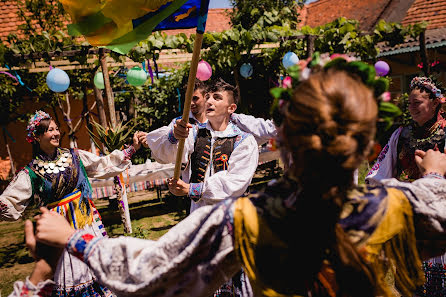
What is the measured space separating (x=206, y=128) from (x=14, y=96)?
8.07m

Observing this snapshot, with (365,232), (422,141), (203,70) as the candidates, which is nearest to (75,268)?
(365,232)

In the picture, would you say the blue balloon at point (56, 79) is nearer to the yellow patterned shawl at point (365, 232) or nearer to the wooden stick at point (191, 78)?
the wooden stick at point (191, 78)

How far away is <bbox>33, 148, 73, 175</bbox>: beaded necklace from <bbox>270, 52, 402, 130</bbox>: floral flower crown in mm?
2360

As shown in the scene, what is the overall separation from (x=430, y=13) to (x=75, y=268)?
1494 cm

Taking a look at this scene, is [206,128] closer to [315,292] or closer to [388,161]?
[388,161]

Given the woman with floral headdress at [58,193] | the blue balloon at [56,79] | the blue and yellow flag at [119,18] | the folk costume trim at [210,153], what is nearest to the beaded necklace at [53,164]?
the woman with floral headdress at [58,193]

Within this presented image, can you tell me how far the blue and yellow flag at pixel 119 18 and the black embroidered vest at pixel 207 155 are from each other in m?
0.98

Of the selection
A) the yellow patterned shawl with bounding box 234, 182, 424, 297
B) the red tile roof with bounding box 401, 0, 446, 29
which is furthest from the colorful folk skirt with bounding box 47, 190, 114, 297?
the red tile roof with bounding box 401, 0, 446, 29

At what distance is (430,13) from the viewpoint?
40.7 feet

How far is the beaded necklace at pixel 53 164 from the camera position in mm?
2809

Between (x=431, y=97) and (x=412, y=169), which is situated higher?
(x=431, y=97)

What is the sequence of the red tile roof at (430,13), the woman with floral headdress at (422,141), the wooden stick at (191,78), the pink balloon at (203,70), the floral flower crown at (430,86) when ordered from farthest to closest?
the red tile roof at (430,13)
the pink balloon at (203,70)
the floral flower crown at (430,86)
the woman with floral headdress at (422,141)
the wooden stick at (191,78)

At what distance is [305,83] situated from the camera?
1.09 meters

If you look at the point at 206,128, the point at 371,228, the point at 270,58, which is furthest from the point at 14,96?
the point at 371,228
